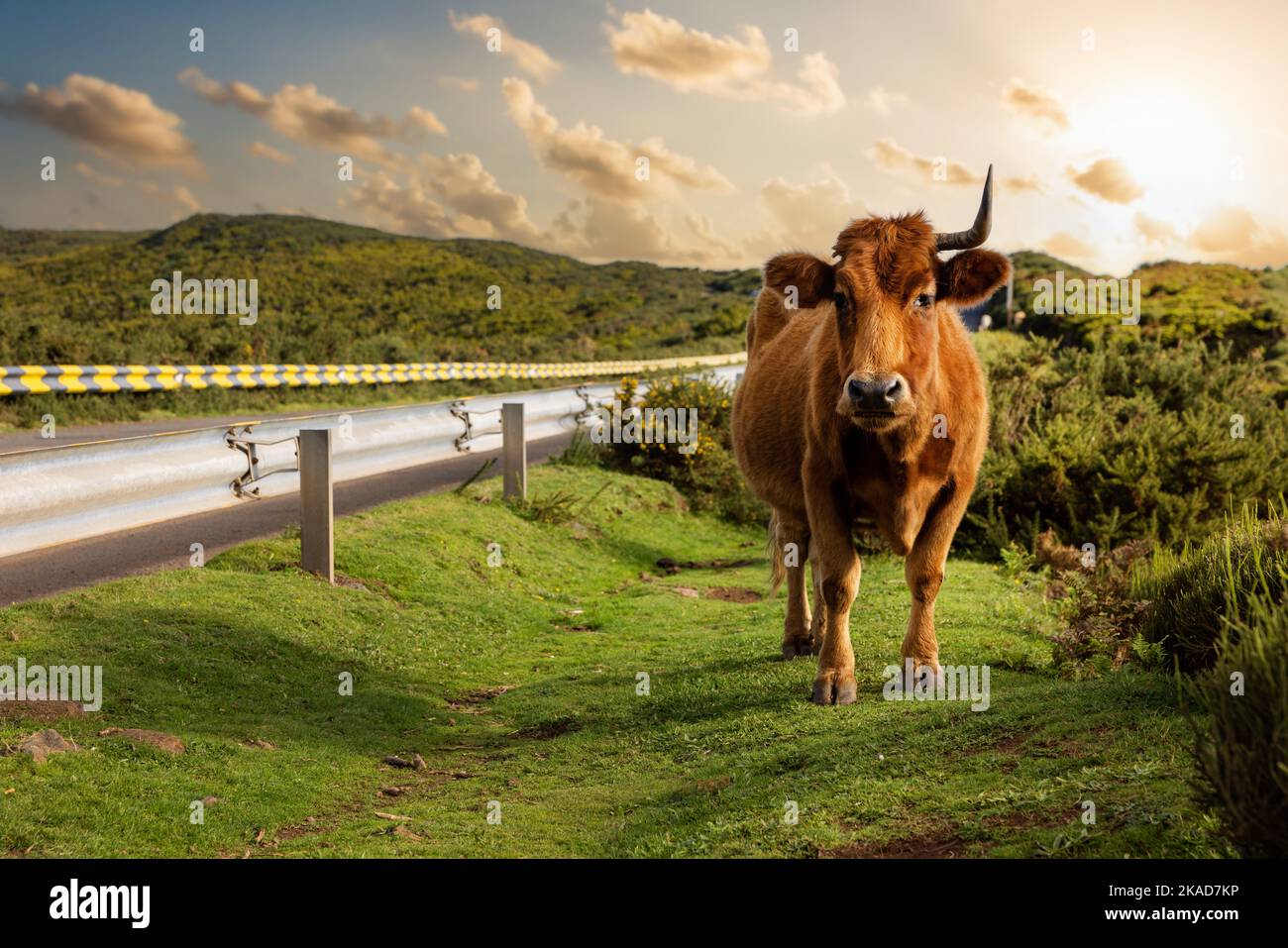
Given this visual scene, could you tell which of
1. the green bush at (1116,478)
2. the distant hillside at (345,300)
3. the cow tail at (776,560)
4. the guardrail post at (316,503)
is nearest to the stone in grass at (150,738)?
the guardrail post at (316,503)

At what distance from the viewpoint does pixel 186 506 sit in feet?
25.2

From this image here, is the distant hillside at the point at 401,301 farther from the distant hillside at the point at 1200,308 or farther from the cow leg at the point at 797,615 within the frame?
the cow leg at the point at 797,615

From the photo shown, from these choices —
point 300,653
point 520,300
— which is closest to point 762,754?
Answer: point 300,653

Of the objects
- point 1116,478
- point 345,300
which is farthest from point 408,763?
point 345,300

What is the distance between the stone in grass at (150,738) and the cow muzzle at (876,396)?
3612 mm

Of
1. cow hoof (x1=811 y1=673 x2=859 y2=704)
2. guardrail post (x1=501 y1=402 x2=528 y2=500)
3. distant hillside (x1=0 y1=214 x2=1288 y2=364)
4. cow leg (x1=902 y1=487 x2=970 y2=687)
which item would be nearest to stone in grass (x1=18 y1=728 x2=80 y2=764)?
cow hoof (x1=811 y1=673 x2=859 y2=704)

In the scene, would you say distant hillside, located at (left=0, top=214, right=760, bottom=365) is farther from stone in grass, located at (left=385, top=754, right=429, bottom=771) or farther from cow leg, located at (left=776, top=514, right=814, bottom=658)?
stone in grass, located at (left=385, top=754, right=429, bottom=771)

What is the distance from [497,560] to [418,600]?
1.55 metres

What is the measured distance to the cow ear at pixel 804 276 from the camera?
6656 millimetres

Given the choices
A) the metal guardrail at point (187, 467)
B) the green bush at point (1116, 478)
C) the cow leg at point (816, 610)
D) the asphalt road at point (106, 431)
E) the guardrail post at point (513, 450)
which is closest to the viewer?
the metal guardrail at point (187, 467)

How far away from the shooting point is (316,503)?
8.54 meters

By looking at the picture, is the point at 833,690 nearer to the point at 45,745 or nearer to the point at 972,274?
the point at 972,274

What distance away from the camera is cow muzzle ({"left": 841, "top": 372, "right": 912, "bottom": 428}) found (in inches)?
222

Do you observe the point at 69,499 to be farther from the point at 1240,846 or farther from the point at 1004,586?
the point at 1004,586
